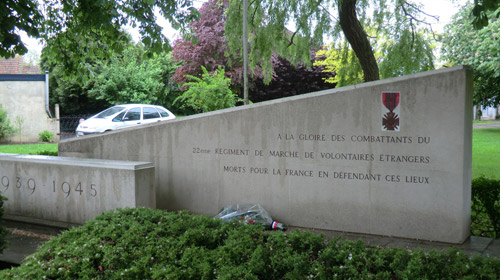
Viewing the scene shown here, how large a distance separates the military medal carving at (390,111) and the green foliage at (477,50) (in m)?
10.7

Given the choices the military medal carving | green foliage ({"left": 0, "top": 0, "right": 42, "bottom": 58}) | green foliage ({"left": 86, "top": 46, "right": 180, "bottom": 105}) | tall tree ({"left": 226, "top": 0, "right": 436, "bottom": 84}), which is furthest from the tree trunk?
green foliage ({"left": 86, "top": 46, "right": 180, "bottom": 105})

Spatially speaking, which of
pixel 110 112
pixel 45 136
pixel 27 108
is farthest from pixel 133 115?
pixel 27 108

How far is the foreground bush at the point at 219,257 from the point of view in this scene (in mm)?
3469

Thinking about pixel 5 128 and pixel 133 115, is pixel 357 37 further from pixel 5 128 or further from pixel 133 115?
pixel 5 128

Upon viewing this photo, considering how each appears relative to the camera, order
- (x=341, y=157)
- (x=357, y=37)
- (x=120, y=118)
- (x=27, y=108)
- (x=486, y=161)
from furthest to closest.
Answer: (x=27, y=108) < (x=120, y=118) < (x=486, y=161) < (x=357, y=37) < (x=341, y=157)

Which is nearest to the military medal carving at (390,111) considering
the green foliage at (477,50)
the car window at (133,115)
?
the green foliage at (477,50)

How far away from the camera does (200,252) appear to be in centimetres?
391

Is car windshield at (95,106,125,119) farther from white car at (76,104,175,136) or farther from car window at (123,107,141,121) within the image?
car window at (123,107,141,121)

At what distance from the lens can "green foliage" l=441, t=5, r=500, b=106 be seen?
16.2 meters

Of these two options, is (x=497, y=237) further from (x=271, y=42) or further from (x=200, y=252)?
(x=271, y=42)

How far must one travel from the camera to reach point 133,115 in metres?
19.8

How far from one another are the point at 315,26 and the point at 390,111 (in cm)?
605

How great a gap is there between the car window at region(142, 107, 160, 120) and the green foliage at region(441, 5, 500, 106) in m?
12.6

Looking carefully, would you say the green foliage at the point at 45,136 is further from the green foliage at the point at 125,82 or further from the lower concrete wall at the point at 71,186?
the lower concrete wall at the point at 71,186
